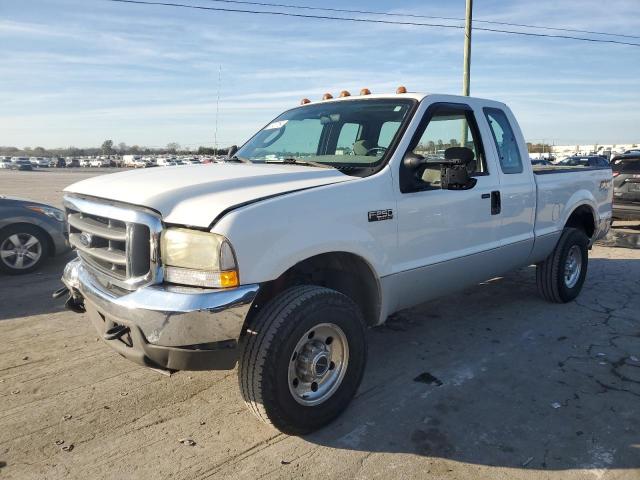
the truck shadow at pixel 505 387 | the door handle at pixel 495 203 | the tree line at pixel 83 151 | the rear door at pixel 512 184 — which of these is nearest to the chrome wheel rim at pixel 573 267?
the truck shadow at pixel 505 387

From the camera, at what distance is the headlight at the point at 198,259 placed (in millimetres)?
2518

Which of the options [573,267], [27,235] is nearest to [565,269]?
[573,267]

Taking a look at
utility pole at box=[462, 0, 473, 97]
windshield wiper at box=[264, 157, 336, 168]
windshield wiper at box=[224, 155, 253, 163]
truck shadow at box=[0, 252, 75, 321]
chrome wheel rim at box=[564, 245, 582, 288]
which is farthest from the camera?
utility pole at box=[462, 0, 473, 97]

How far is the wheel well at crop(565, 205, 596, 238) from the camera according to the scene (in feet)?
18.9

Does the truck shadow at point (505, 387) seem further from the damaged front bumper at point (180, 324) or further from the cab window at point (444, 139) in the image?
the cab window at point (444, 139)

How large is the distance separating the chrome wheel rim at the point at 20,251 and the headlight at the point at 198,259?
17.1 feet

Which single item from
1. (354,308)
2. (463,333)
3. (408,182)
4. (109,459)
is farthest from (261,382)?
(463,333)

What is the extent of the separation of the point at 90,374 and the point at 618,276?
6.49 meters

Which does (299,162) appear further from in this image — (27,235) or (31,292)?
(27,235)

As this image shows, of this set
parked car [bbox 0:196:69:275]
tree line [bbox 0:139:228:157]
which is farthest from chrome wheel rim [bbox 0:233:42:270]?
tree line [bbox 0:139:228:157]

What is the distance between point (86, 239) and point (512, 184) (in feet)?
11.4

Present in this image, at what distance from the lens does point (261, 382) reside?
267 cm

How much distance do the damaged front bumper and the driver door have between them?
1.31m

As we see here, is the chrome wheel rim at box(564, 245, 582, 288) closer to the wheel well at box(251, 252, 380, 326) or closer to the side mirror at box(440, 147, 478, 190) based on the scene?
the side mirror at box(440, 147, 478, 190)
